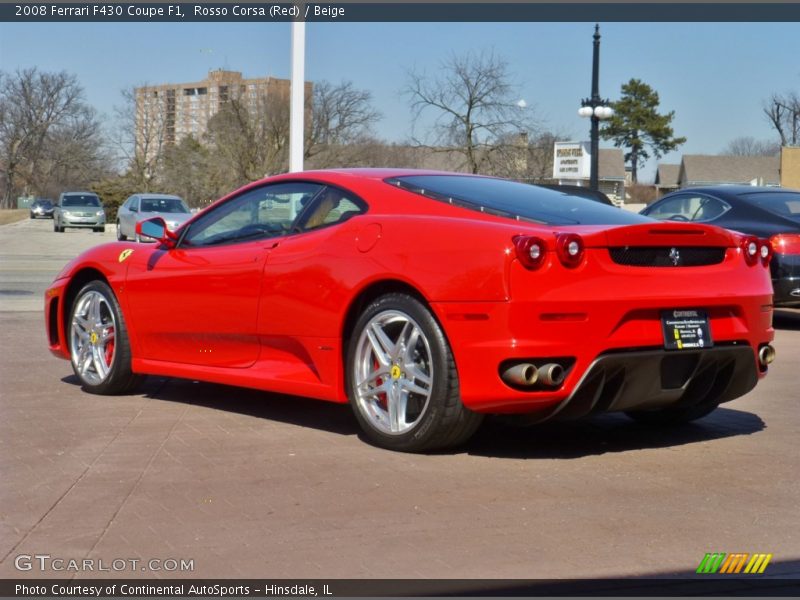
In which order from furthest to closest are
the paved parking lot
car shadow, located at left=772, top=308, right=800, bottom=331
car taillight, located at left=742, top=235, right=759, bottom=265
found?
1. car shadow, located at left=772, top=308, right=800, bottom=331
2. car taillight, located at left=742, top=235, right=759, bottom=265
3. the paved parking lot

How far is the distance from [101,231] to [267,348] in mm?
36173

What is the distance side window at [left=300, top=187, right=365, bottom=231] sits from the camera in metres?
5.98

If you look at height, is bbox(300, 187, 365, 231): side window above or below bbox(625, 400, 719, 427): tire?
above

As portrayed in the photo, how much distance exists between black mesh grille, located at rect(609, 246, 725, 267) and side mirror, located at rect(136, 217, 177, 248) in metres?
2.96

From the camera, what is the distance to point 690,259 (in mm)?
5508

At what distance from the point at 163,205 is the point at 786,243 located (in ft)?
79.8

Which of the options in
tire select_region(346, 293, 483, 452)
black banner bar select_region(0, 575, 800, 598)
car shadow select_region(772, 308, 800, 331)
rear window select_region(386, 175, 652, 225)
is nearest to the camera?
black banner bar select_region(0, 575, 800, 598)

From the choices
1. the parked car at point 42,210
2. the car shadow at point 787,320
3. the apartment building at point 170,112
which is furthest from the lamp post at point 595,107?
the parked car at point 42,210

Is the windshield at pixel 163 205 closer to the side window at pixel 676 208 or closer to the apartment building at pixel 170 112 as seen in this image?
the side window at pixel 676 208

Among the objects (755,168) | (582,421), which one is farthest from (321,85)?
(755,168)

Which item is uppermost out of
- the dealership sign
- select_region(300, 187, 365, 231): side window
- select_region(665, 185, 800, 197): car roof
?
the dealership sign

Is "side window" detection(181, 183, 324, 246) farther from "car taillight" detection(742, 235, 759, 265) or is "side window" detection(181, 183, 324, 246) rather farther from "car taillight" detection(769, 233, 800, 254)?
"car taillight" detection(769, 233, 800, 254)

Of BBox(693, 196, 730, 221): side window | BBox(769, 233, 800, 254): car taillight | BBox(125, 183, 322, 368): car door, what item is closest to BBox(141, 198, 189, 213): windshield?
BBox(693, 196, 730, 221): side window

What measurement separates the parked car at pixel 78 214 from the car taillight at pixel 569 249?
37019mm
